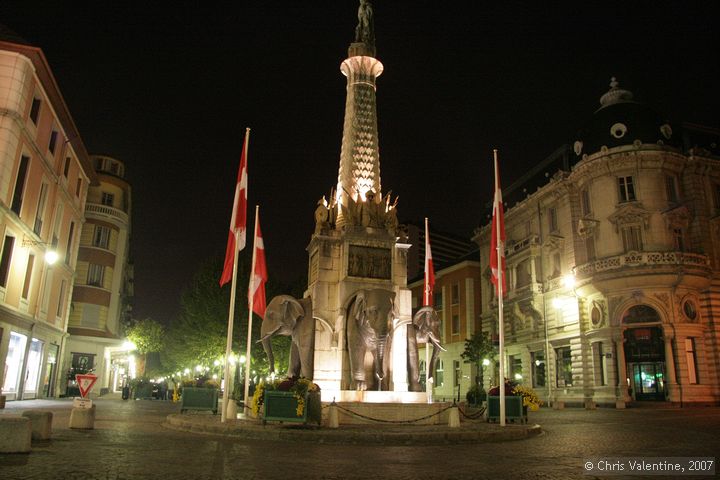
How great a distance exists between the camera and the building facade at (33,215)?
26.0 metres

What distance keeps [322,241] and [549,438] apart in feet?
30.0

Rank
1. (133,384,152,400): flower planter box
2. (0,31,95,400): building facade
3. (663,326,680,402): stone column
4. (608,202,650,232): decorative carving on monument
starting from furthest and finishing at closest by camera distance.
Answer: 1. (133,384,152,400): flower planter box
2. (608,202,650,232): decorative carving on monument
3. (663,326,680,402): stone column
4. (0,31,95,400): building facade

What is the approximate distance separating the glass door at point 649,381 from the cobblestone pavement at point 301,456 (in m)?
25.6

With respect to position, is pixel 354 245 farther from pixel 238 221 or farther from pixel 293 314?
pixel 238 221

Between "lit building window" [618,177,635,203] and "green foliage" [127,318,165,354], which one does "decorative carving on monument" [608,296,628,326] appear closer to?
"lit building window" [618,177,635,203]

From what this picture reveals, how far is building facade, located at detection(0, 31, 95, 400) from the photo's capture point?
2597 cm

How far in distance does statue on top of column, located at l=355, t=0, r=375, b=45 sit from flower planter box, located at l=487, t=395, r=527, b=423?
1433cm

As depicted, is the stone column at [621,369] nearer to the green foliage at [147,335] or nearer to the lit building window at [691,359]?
the lit building window at [691,359]

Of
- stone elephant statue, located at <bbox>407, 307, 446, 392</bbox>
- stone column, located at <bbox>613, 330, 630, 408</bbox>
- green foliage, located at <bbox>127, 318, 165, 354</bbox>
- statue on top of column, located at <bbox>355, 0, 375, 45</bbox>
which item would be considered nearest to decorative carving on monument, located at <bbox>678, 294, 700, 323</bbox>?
stone column, located at <bbox>613, 330, 630, 408</bbox>

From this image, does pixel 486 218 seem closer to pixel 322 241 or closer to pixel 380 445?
pixel 322 241

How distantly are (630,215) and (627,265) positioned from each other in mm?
4169

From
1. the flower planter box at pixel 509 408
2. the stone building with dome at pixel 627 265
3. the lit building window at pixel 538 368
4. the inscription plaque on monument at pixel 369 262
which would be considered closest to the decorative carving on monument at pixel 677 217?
the stone building with dome at pixel 627 265

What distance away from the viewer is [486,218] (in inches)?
2346

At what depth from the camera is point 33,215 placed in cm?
3020
